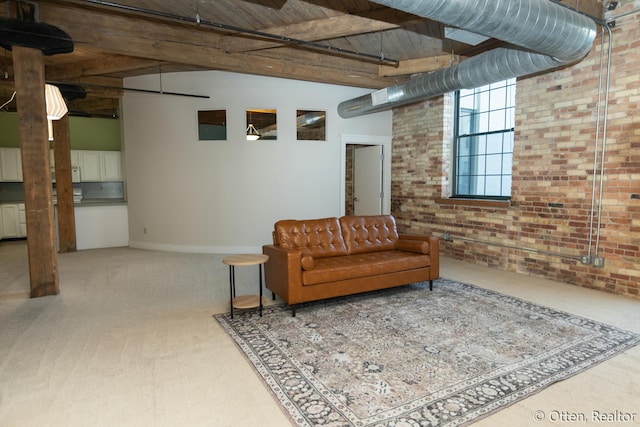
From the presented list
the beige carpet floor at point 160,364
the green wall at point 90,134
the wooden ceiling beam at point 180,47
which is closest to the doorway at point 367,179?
the wooden ceiling beam at point 180,47

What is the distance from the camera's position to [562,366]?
260cm

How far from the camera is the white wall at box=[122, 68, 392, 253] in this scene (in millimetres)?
6758

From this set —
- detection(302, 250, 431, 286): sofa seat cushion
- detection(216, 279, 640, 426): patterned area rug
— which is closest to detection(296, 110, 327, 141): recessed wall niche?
detection(302, 250, 431, 286): sofa seat cushion

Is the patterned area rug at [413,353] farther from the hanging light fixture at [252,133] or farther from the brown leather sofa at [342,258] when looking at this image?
the hanging light fixture at [252,133]

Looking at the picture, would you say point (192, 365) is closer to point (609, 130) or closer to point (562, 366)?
point (562, 366)

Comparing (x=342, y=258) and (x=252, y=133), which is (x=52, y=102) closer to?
(x=252, y=133)

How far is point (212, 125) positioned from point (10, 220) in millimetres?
5419

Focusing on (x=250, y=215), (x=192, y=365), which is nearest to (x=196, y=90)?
(x=250, y=215)

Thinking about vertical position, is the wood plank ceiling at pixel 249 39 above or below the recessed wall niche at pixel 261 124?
above

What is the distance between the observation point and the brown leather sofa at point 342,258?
3.62 metres

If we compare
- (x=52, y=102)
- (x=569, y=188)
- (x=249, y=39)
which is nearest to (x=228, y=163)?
(x=249, y=39)

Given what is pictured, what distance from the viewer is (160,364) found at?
267cm

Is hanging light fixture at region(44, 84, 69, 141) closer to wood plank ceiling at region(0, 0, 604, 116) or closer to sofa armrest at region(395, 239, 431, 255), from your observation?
wood plank ceiling at region(0, 0, 604, 116)

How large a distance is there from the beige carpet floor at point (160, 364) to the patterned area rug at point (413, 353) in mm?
133
